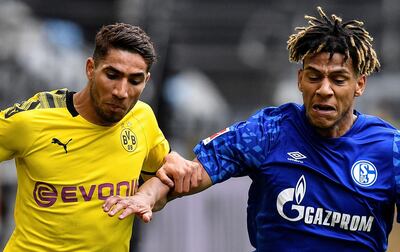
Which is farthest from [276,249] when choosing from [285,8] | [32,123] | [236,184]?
[285,8]

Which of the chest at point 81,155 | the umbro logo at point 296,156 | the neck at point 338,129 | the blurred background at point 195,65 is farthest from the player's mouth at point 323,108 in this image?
the blurred background at point 195,65

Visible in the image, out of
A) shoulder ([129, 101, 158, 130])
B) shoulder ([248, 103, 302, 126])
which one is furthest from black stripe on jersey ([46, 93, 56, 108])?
shoulder ([248, 103, 302, 126])

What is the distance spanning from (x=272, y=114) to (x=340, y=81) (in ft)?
1.61

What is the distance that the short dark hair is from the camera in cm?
536

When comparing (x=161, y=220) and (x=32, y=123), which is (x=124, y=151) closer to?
(x=32, y=123)

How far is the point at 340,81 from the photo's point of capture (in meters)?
5.15

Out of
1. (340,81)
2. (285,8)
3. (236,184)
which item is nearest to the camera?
(340,81)

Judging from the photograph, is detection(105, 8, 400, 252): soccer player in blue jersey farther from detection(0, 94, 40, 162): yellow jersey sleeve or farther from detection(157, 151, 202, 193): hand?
detection(0, 94, 40, 162): yellow jersey sleeve

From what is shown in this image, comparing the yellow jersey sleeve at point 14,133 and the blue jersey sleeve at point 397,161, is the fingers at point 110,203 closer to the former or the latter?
the yellow jersey sleeve at point 14,133

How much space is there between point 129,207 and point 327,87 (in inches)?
49.1

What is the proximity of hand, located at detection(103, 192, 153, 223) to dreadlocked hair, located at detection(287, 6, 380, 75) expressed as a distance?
1226mm

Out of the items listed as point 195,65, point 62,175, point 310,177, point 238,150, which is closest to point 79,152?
point 62,175

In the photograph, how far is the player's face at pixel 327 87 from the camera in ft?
16.8

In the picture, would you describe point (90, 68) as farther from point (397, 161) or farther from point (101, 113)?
point (397, 161)
